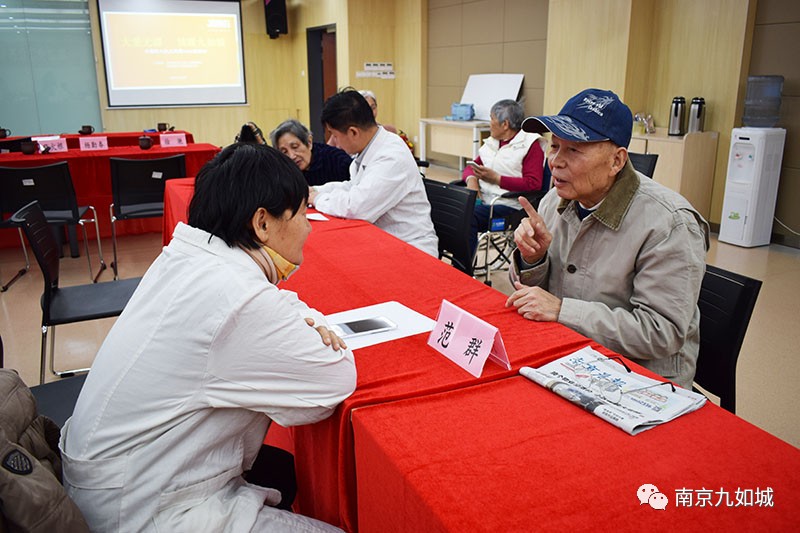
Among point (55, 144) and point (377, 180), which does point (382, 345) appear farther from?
point (55, 144)

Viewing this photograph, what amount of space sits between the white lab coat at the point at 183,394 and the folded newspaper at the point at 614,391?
531 mm

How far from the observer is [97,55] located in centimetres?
926

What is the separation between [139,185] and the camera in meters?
4.50

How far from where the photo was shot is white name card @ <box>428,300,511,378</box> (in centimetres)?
134

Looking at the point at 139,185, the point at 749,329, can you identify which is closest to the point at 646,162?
the point at 749,329

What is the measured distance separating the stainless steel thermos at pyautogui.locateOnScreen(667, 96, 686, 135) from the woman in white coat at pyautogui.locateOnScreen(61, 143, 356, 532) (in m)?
5.09

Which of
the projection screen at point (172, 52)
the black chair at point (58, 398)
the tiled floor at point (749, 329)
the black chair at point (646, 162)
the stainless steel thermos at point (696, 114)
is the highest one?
the projection screen at point (172, 52)

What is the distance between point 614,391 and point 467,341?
34 cm

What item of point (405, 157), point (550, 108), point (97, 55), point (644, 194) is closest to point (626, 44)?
point (550, 108)

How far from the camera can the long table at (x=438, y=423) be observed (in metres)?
1.05

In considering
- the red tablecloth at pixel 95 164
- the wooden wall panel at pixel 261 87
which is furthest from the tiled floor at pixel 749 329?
the wooden wall panel at pixel 261 87

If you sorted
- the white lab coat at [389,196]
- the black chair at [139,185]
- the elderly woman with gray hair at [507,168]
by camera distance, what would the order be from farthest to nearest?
the black chair at [139,185], the elderly woman with gray hair at [507,168], the white lab coat at [389,196]

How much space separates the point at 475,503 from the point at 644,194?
1039 millimetres

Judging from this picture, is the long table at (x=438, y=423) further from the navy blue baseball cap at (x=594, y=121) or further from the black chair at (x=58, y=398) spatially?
the black chair at (x=58, y=398)
